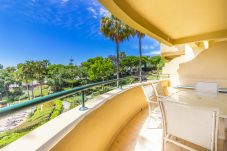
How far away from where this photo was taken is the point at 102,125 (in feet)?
6.27

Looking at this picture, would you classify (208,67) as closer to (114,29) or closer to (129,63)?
(114,29)

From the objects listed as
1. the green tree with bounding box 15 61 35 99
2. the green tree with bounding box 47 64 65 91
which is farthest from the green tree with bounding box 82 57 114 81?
the green tree with bounding box 15 61 35 99

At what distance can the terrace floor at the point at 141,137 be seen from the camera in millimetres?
2059

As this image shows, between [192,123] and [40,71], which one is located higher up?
[40,71]

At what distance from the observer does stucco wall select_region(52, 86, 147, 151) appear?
4.27 ft

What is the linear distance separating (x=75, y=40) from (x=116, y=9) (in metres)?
42.1

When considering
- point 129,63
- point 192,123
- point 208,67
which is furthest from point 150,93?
point 129,63

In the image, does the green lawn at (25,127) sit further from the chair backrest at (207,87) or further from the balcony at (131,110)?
the chair backrest at (207,87)

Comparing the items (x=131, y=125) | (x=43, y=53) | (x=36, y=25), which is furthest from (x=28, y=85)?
(x=131, y=125)

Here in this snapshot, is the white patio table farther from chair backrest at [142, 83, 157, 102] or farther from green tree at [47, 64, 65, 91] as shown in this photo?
green tree at [47, 64, 65, 91]

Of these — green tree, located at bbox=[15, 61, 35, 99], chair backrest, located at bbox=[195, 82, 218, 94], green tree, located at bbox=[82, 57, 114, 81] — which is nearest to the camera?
chair backrest, located at bbox=[195, 82, 218, 94]

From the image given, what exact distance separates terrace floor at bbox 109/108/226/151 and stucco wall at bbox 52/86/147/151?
0.12 metres

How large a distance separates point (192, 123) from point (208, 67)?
152 inches

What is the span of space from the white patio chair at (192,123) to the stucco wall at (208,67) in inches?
140
